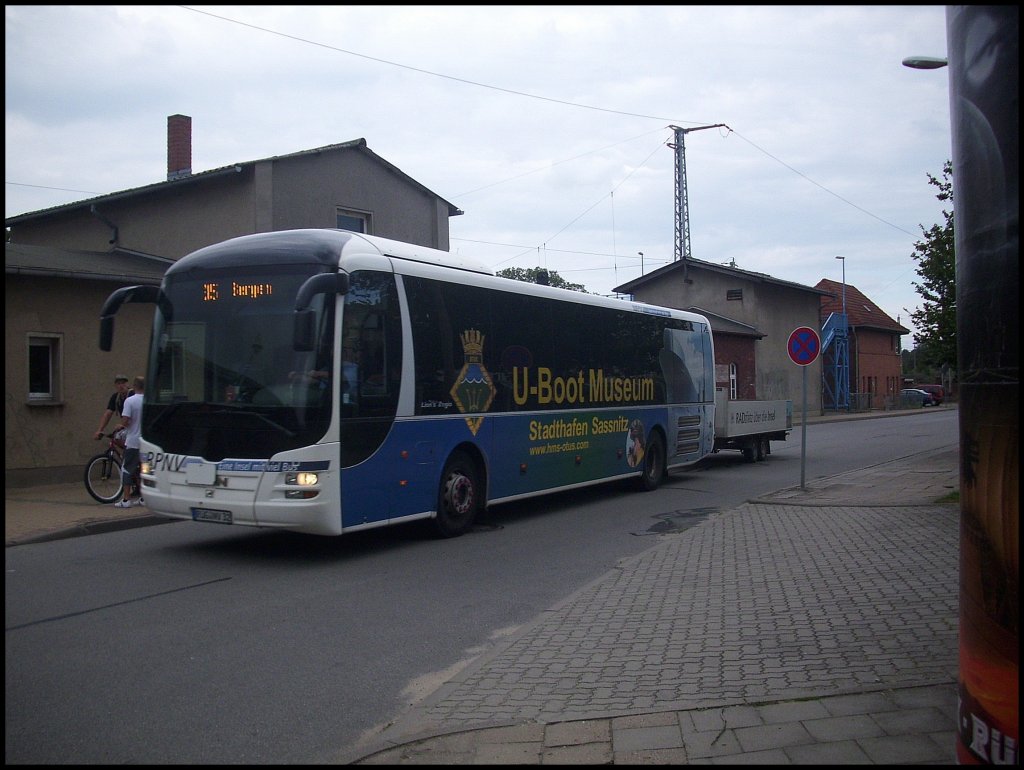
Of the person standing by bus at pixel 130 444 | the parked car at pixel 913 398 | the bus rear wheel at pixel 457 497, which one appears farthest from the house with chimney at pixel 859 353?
the person standing by bus at pixel 130 444

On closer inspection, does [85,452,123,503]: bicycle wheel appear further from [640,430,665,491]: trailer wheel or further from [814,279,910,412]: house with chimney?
[814,279,910,412]: house with chimney

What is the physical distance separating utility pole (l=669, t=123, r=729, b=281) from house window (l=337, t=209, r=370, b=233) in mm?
29010

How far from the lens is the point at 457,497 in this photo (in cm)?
1142

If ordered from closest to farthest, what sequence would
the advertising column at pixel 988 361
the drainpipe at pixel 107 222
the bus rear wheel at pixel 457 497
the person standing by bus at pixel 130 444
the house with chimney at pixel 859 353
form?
the advertising column at pixel 988 361 < the bus rear wheel at pixel 457 497 < the person standing by bus at pixel 130 444 < the drainpipe at pixel 107 222 < the house with chimney at pixel 859 353

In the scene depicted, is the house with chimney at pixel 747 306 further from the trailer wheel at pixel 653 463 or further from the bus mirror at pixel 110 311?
the bus mirror at pixel 110 311

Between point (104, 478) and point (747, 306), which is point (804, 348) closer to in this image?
point (104, 478)

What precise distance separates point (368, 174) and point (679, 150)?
30386mm

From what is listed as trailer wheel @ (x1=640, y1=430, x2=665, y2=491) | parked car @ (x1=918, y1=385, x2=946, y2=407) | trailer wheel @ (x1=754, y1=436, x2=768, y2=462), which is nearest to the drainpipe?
trailer wheel @ (x1=640, y1=430, x2=665, y2=491)

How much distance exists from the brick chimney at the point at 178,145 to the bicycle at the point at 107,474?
43.3 feet

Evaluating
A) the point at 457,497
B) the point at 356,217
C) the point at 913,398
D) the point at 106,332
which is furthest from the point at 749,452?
the point at 913,398

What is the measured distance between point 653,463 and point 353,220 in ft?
39.2

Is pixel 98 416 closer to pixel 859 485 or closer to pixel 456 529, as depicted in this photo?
pixel 456 529

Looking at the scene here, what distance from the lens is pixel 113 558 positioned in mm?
9820

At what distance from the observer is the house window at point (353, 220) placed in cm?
2448
